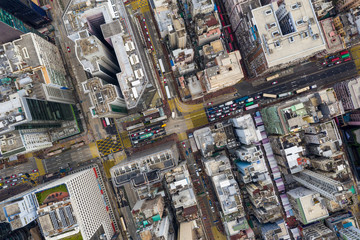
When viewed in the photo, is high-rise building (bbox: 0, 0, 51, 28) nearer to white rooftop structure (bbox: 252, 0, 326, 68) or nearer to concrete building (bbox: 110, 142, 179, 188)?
concrete building (bbox: 110, 142, 179, 188)

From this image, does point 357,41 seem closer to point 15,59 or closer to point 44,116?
point 44,116

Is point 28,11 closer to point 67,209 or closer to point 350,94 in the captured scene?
point 67,209

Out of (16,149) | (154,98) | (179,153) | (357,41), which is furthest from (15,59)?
(357,41)

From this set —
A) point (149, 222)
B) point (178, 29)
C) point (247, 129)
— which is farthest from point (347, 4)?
point (149, 222)

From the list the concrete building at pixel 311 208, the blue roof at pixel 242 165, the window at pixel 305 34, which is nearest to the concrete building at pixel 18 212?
the blue roof at pixel 242 165

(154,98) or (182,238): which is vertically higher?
(154,98)

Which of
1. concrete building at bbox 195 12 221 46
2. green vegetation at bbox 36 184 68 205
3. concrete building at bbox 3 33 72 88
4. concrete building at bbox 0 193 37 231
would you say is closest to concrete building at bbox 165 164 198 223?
green vegetation at bbox 36 184 68 205
